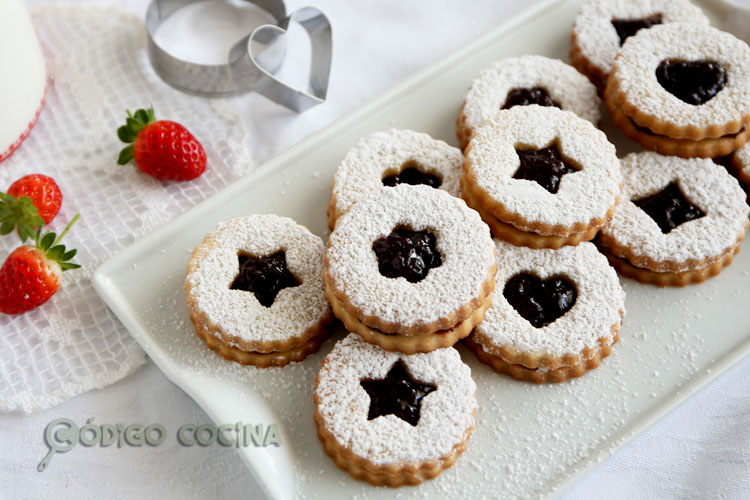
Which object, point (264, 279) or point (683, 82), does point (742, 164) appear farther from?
point (264, 279)

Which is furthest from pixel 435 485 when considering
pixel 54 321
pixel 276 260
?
pixel 54 321

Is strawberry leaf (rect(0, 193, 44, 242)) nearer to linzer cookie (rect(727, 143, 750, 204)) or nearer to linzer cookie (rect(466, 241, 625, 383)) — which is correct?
linzer cookie (rect(466, 241, 625, 383))

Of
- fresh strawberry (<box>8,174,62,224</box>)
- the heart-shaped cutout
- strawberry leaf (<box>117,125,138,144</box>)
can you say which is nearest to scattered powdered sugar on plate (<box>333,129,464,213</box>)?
the heart-shaped cutout

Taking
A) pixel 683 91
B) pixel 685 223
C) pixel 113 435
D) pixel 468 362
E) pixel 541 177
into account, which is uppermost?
pixel 683 91

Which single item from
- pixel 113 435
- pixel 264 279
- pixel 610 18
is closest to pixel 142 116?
pixel 264 279

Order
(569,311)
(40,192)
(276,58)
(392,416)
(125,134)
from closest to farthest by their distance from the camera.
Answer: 1. (392,416)
2. (569,311)
3. (40,192)
4. (125,134)
5. (276,58)

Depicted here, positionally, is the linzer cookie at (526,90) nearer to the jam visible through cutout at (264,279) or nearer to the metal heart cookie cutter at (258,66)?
the metal heart cookie cutter at (258,66)

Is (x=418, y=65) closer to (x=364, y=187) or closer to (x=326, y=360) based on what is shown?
(x=364, y=187)
